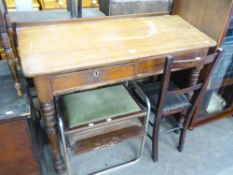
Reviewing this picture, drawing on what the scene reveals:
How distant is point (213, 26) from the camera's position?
4.48 feet

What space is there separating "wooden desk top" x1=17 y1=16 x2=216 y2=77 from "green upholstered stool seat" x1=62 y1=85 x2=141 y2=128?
299 millimetres

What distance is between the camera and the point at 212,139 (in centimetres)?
177

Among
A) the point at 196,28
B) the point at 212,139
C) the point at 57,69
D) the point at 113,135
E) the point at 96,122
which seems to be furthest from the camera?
the point at 212,139

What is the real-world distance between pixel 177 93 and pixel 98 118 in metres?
0.48

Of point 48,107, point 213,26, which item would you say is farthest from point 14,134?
point 213,26

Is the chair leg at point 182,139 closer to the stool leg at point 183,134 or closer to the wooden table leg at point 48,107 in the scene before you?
the stool leg at point 183,134

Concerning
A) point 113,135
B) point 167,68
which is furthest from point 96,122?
point 167,68

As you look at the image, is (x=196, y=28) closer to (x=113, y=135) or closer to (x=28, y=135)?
(x=113, y=135)

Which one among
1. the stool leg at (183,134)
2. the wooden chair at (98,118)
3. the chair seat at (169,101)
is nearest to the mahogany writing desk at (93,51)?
the wooden chair at (98,118)

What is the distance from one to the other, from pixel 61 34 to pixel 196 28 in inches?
34.9

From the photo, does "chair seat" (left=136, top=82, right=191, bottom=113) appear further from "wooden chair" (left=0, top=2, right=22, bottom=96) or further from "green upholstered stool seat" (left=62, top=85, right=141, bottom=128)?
"wooden chair" (left=0, top=2, right=22, bottom=96)

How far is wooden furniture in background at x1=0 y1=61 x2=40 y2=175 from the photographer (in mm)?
1042

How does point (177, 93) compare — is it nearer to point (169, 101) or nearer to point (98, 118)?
point (169, 101)

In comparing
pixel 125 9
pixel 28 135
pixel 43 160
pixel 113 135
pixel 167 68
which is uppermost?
pixel 125 9
